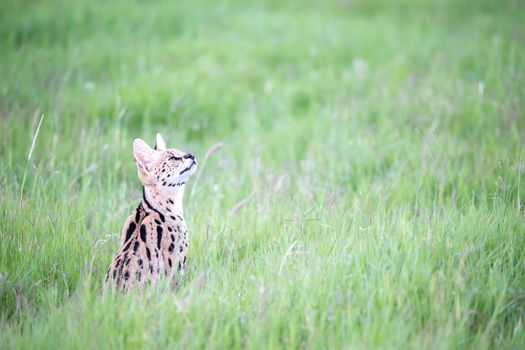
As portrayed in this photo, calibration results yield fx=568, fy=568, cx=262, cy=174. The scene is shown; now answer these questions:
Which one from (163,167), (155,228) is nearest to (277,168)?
(163,167)

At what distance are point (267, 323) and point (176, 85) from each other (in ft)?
19.5

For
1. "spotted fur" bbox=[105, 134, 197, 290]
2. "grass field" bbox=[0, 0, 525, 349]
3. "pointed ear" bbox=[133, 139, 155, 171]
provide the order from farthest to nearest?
"pointed ear" bbox=[133, 139, 155, 171] < "spotted fur" bbox=[105, 134, 197, 290] < "grass field" bbox=[0, 0, 525, 349]

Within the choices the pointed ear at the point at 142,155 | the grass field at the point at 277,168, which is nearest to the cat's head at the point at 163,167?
the pointed ear at the point at 142,155

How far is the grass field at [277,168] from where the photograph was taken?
375cm

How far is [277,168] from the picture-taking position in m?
7.06

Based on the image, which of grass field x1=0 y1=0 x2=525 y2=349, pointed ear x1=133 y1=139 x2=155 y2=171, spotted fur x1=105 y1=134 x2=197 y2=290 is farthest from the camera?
pointed ear x1=133 y1=139 x2=155 y2=171

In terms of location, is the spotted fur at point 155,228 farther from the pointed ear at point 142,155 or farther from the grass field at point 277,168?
the grass field at point 277,168

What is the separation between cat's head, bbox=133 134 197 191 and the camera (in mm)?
4457

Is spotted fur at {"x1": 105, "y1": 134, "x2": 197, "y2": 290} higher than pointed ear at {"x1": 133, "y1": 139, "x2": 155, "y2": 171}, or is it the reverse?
pointed ear at {"x1": 133, "y1": 139, "x2": 155, "y2": 171}

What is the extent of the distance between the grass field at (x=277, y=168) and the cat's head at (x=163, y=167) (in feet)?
1.93

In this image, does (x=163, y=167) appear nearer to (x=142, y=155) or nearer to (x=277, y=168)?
(x=142, y=155)

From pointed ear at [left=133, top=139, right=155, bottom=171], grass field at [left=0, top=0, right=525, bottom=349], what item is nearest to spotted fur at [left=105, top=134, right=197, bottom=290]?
pointed ear at [left=133, top=139, right=155, bottom=171]

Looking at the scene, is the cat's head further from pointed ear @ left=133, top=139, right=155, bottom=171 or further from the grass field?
the grass field

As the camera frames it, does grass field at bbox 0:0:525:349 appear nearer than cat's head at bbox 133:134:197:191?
Yes
